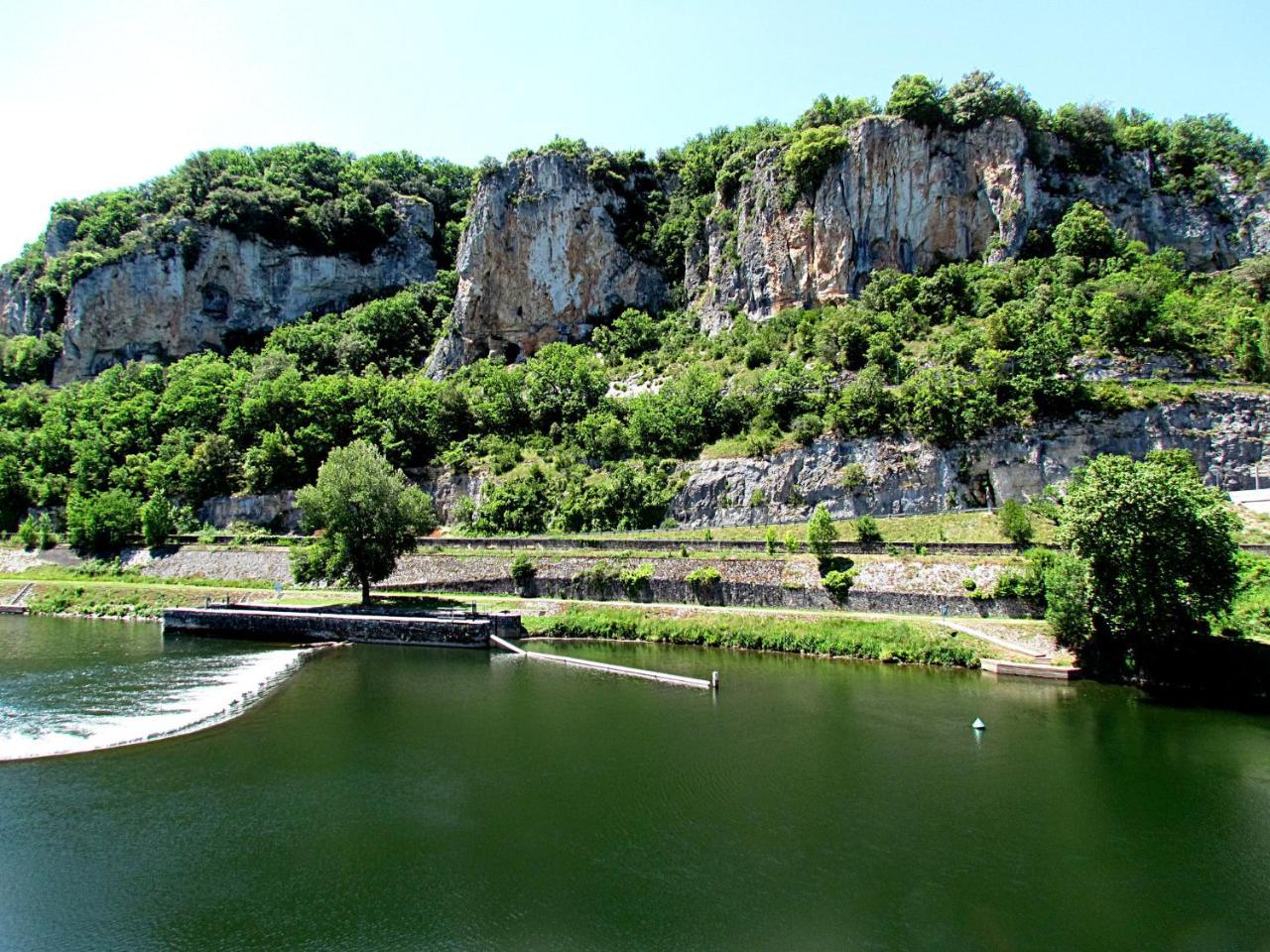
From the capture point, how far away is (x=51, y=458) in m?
68.8

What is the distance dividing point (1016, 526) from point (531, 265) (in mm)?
62759

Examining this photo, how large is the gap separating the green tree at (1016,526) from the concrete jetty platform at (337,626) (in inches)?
995

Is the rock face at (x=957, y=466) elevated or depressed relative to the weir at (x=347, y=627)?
elevated

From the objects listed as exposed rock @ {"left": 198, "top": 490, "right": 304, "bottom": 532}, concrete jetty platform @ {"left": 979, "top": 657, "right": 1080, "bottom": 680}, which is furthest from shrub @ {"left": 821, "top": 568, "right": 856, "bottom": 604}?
exposed rock @ {"left": 198, "top": 490, "right": 304, "bottom": 532}

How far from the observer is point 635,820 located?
17.6 metres

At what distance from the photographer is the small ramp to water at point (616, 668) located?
29.1m

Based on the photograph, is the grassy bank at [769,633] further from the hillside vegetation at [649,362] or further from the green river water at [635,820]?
the hillside vegetation at [649,362]

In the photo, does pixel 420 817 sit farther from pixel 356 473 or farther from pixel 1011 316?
pixel 1011 316

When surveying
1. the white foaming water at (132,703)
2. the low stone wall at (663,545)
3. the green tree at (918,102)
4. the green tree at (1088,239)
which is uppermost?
the green tree at (918,102)

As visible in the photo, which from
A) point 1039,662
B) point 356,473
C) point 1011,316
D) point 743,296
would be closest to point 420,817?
point 1039,662

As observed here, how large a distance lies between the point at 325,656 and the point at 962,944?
99.8ft

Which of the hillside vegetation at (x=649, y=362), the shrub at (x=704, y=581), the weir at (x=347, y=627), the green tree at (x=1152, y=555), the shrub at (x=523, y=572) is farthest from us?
the hillside vegetation at (x=649, y=362)

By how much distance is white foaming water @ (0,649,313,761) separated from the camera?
23.1m

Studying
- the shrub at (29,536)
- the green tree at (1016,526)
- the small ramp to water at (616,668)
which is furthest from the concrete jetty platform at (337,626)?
the shrub at (29,536)
